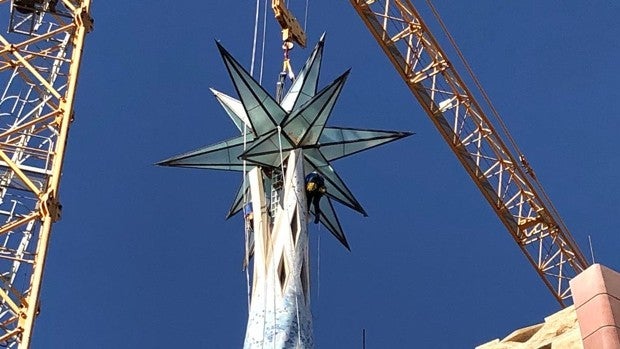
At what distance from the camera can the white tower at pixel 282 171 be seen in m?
28.1

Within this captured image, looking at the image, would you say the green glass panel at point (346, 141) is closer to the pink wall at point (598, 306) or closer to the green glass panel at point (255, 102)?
the green glass panel at point (255, 102)

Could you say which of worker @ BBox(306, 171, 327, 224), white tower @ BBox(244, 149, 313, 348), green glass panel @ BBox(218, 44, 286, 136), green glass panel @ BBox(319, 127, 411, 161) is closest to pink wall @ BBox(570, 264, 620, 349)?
white tower @ BBox(244, 149, 313, 348)

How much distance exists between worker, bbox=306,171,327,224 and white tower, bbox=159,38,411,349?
132mm

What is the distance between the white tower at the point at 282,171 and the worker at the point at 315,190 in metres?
0.13

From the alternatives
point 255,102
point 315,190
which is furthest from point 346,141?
point 255,102

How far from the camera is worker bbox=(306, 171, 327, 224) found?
30531mm

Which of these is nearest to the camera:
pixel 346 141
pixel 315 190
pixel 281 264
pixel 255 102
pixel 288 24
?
pixel 281 264

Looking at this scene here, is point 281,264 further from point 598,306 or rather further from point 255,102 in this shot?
point 598,306

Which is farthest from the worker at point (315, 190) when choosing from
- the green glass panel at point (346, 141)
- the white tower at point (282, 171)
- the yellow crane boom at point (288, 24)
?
the yellow crane boom at point (288, 24)

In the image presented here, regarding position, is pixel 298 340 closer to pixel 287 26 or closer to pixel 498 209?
pixel 287 26

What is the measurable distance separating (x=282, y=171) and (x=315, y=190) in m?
0.95

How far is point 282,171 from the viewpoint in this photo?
3080cm

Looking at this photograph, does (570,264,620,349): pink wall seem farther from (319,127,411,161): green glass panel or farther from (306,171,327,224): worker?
(319,127,411,161): green glass panel

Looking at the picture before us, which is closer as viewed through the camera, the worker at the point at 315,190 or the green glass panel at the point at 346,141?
the worker at the point at 315,190
